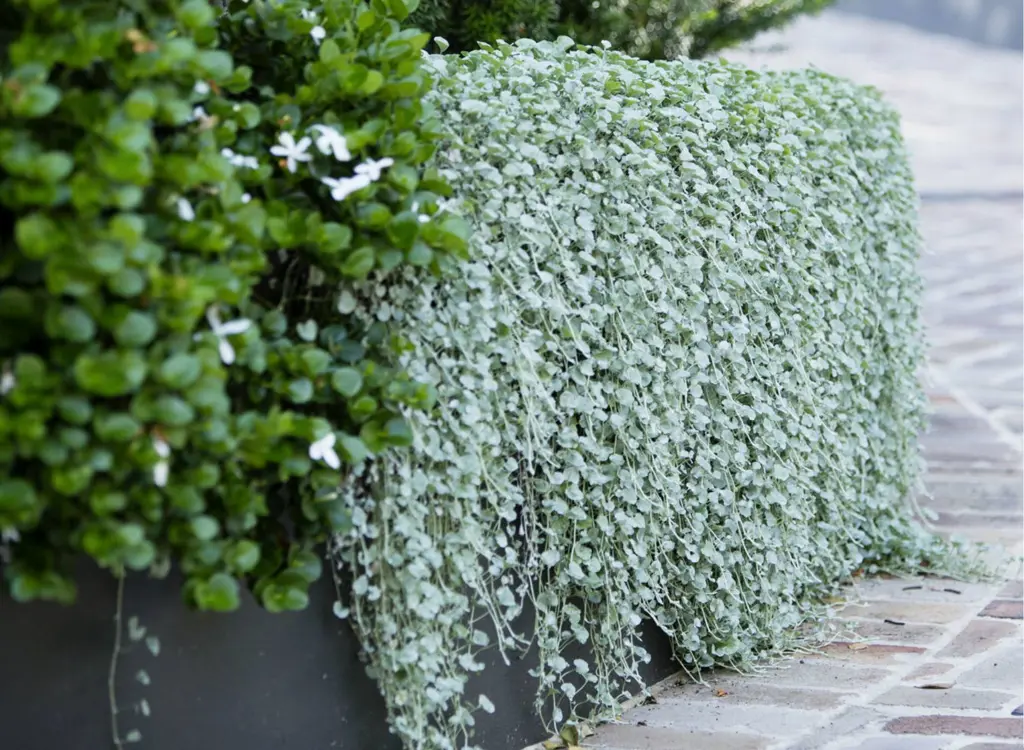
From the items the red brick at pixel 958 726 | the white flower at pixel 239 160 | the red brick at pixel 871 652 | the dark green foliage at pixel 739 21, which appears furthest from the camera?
the dark green foliage at pixel 739 21

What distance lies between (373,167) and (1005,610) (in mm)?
2752

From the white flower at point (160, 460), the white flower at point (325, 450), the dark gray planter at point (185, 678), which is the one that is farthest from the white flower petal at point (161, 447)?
the dark gray planter at point (185, 678)

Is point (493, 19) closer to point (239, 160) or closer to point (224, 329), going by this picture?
point (239, 160)

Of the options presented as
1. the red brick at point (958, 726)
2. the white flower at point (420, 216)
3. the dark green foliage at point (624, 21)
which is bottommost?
the red brick at point (958, 726)

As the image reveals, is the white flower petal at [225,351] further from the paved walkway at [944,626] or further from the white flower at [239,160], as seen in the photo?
the paved walkway at [944,626]

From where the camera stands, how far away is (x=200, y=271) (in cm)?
174

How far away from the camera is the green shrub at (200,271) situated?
163 cm

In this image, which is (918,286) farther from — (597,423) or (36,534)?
(36,534)

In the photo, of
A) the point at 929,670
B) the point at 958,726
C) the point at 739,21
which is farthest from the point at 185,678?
the point at 739,21

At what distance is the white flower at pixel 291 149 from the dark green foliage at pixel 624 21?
6.20ft

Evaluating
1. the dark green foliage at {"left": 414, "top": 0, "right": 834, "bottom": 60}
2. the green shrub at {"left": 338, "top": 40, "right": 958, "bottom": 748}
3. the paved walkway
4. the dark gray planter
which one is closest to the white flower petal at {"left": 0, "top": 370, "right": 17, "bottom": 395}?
the dark gray planter

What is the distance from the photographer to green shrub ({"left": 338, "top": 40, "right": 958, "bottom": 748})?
2338 mm

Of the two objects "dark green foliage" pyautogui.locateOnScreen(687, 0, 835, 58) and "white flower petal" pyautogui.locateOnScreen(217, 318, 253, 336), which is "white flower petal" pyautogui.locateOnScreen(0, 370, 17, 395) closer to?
"white flower petal" pyautogui.locateOnScreen(217, 318, 253, 336)

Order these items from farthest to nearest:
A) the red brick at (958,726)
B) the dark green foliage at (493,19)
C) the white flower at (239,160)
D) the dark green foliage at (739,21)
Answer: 1. the dark green foliage at (739,21)
2. the dark green foliage at (493,19)
3. the red brick at (958,726)
4. the white flower at (239,160)
